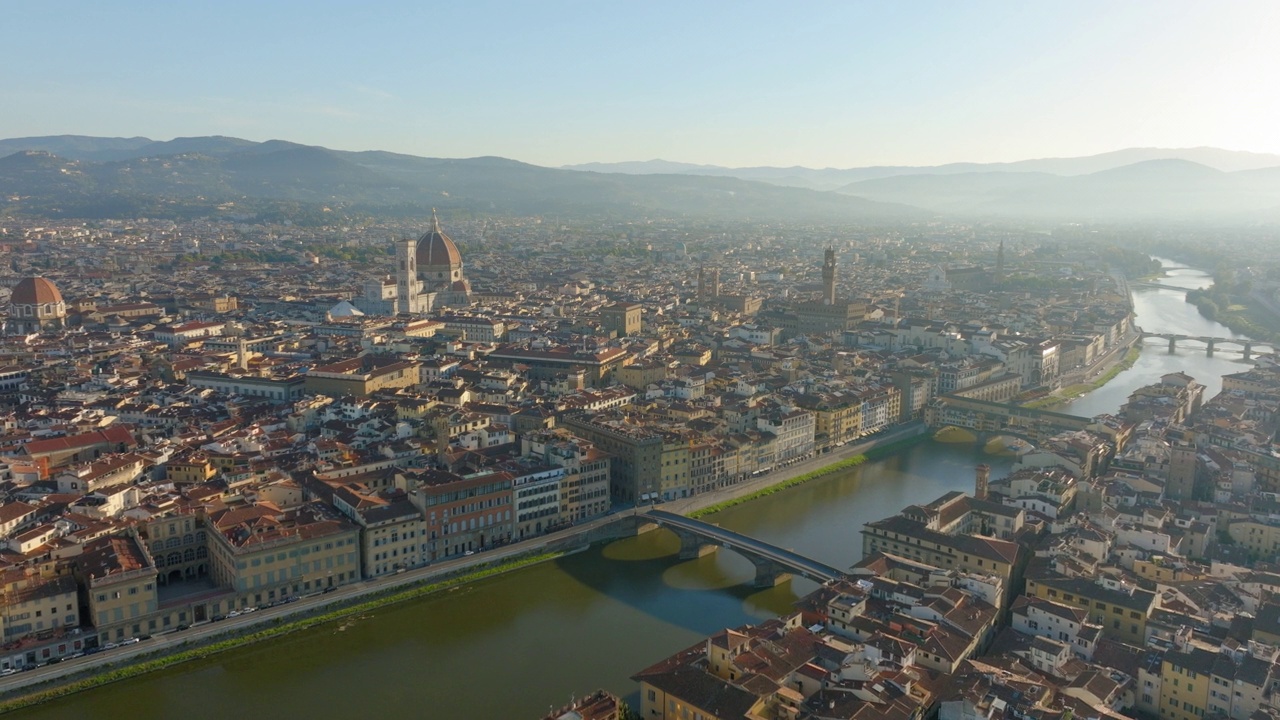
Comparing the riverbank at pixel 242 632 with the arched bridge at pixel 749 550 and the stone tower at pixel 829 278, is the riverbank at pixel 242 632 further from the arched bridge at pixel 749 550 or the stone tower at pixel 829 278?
the stone tower at pixel 829 278

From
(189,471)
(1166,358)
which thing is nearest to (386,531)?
(189,471)

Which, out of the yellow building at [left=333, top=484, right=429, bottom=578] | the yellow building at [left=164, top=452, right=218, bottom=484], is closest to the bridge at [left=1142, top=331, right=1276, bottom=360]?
the yellow building at [left=333, top=484, right=429, bottom=578]

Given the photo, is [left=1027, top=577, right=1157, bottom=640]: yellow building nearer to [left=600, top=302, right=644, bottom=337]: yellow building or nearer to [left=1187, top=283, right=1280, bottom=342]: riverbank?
[left=600, top=302, right=644, bottom=337]: yellow building

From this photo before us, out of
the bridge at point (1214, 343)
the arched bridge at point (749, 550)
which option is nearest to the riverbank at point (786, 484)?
the arched bridge at point (749, 550)

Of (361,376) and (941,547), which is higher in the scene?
(361,376)

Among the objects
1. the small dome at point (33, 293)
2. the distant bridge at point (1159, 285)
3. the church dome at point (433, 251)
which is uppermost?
the church dome at point (433, 251)

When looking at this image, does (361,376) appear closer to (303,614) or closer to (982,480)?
(303,614)
